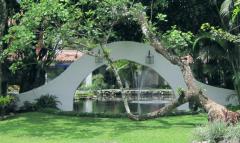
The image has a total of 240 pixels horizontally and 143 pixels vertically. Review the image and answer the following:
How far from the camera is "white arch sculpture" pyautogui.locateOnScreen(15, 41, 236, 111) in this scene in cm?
1934

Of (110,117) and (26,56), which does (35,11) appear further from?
(26,56)

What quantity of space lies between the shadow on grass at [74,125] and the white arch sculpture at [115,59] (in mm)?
2057

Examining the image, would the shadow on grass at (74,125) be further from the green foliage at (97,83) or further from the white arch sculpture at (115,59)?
the green foliage at (97,83)

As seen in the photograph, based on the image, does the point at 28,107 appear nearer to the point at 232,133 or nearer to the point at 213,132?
the point at 213,132

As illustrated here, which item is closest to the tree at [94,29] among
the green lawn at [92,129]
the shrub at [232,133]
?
the green lawn at [92,129]

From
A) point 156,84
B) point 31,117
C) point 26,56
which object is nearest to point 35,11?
point 31,117

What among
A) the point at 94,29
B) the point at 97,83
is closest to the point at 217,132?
the point at 94,29

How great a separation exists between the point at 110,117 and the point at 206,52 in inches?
188

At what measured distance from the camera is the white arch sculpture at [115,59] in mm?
19344

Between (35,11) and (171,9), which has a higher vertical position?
(171,9)

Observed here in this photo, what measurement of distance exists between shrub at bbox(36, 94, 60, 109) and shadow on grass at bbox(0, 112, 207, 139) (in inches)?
57.7

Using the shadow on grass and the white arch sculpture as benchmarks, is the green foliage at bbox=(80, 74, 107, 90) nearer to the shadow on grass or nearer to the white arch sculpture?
the white arch sculpture

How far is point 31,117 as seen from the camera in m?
17.5

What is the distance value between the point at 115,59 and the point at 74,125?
475 cm
